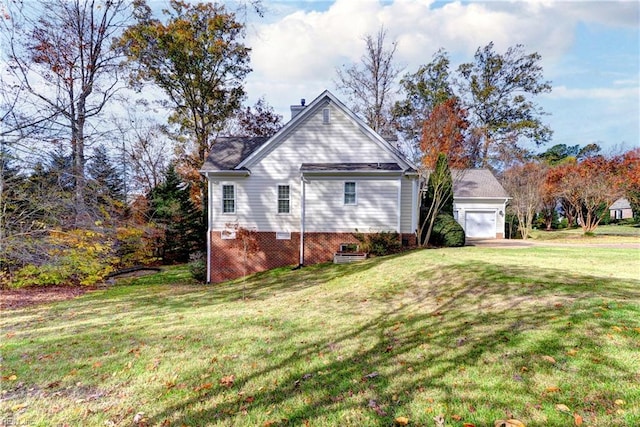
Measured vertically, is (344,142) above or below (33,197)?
above

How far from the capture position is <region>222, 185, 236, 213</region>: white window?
49.5 ft

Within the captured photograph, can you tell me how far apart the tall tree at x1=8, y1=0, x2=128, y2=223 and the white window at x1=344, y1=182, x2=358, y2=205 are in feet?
31.3

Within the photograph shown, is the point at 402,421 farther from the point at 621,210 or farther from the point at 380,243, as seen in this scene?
the point at 621,210

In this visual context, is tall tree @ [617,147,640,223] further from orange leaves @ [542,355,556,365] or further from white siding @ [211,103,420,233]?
orange leaves @ [542,355,556,365]

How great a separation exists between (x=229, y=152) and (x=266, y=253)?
5.71 m

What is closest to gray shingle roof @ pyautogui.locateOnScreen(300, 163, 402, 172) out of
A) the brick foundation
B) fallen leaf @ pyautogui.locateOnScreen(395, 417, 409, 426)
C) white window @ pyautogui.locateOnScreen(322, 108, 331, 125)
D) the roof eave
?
white window @ pyautogui.locateOnScreen(322, 108, 331, 125)

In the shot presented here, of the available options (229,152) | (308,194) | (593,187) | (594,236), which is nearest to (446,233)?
(308,194)

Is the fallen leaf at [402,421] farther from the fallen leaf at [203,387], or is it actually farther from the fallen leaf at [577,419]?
the fallen leaf at [203,387]

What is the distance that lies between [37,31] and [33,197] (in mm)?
8040

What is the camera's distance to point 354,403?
3.10m

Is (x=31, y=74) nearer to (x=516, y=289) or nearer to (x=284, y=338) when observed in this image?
(x=284, y=338)

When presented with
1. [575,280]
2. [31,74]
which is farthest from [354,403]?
[31,74]

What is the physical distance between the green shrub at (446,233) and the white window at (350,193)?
5011mm

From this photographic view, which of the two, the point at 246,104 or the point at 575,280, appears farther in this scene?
the point at 246,104
